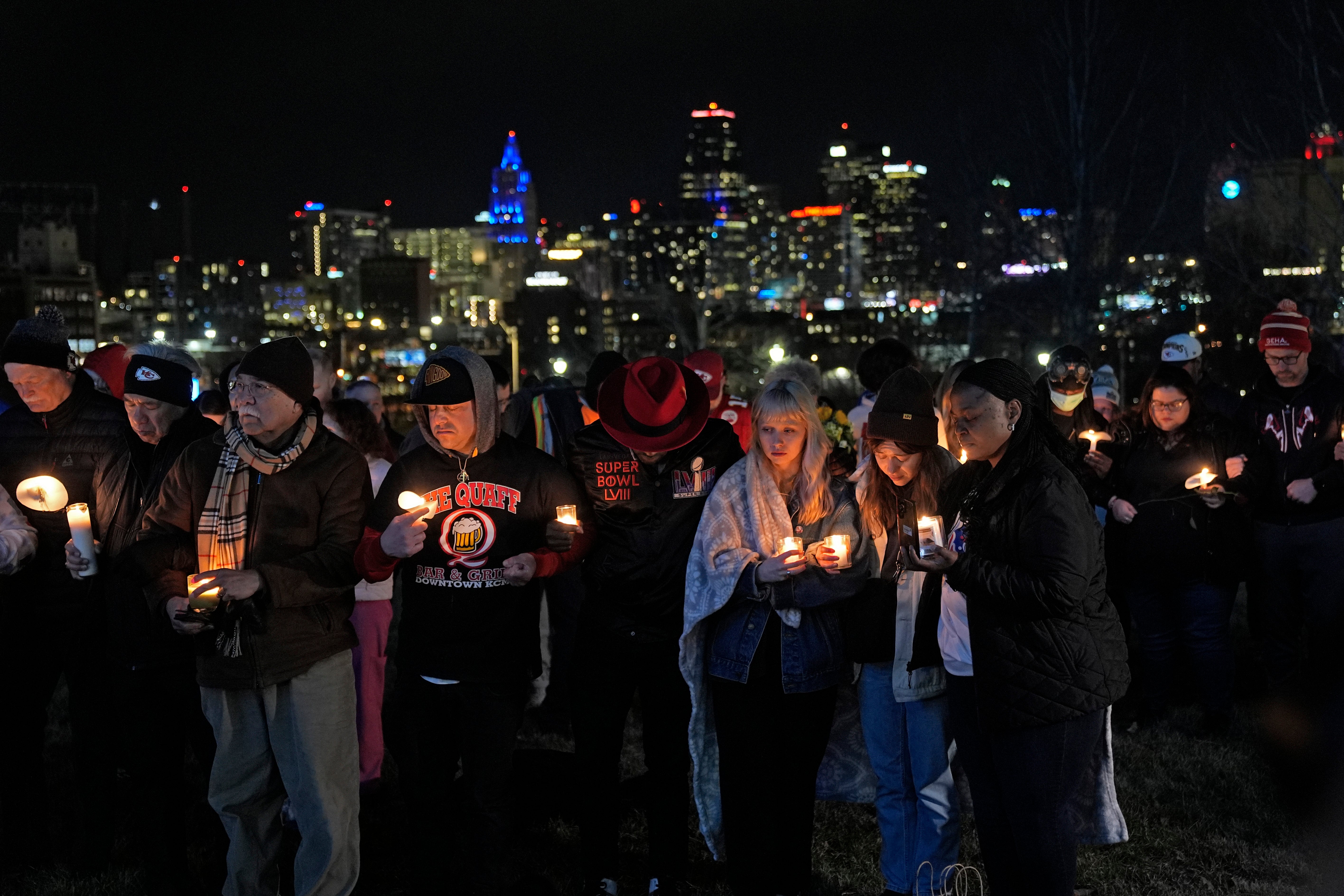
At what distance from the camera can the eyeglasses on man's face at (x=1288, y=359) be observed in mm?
6512

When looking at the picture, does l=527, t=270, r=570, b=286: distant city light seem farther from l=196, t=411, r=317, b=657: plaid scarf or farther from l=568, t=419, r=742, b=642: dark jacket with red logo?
l=196, t=411, r=317, b=657: plaid scarf

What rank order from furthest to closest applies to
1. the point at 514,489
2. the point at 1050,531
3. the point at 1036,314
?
the point at 1036,314, the point at 514,489, the point at 1050,531

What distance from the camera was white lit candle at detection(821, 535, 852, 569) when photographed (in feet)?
12.8

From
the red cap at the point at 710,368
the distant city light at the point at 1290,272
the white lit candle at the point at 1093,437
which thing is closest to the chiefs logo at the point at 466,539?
the red cap at the point at 710,368

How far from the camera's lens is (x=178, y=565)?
411 cm

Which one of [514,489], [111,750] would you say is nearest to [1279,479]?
[514,489]

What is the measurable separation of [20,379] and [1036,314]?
74.2 ft

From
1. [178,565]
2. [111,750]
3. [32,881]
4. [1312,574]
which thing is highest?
[178,565]

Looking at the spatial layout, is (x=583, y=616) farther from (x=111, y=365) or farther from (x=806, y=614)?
(x=111, y=365)

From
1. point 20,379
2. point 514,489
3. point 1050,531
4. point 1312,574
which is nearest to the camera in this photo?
point 1050,531

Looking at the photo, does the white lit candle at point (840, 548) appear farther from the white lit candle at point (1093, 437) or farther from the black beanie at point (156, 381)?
the white lit candle at point (1093, 437)

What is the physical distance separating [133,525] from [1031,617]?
11.8 feet

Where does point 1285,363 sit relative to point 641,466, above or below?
above

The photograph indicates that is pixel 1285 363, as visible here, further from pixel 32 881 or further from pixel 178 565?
pixel 32 881
